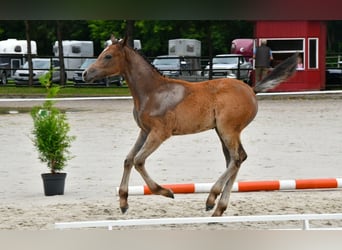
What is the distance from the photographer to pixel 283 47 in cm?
2114

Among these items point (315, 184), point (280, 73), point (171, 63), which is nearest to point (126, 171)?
point (280, 73)

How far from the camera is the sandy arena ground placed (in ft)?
19.3

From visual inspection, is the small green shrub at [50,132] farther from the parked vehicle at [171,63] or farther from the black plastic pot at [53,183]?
the parked vehicle at [171,63]

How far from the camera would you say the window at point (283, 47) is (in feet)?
66.5

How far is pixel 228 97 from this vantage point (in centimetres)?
512

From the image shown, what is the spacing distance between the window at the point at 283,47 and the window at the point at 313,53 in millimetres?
380

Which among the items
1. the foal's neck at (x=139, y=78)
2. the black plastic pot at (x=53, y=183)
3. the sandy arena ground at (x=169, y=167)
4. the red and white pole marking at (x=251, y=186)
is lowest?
the sandy arena ground at (x=169, y=167)

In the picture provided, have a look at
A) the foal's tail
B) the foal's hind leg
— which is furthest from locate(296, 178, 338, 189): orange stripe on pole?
the foal's tail

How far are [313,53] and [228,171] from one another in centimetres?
1708

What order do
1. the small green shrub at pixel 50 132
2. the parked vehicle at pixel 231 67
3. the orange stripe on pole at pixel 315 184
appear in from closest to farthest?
the orange stripe on pole at pixel 315 184 < the small green shrub at pixel 50 132 < the parked vehicle at pixel 231 67

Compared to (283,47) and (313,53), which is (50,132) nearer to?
(283,47)

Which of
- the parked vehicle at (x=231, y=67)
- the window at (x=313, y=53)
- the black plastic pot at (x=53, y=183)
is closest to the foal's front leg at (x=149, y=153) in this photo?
the black plastic pot at (x=53, y=183)

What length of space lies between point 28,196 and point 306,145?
496 cm

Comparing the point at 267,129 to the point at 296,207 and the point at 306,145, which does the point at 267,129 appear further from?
the point at 296,207
